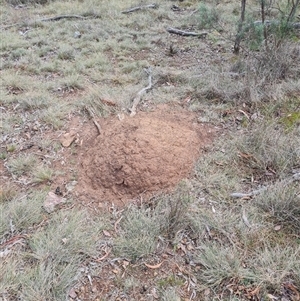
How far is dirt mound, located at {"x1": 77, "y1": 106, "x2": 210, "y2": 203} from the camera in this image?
8.95ft

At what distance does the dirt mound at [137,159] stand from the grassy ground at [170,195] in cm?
15

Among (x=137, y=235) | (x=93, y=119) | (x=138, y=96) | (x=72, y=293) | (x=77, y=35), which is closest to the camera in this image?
(x=72, y=293)

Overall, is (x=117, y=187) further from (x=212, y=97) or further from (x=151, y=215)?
(x=212, y=97)

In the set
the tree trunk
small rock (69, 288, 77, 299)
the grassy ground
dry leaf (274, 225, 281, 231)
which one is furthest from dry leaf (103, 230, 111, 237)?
the tree trunk

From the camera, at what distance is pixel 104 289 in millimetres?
2070

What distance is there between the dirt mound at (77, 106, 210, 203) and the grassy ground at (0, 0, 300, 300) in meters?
0.15

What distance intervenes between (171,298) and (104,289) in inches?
17.0

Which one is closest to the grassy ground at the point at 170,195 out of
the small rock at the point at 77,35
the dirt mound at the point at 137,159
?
the dirt mound at the point at 137,159

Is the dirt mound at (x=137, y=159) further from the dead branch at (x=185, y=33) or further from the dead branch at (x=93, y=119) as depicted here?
the dead branch at (x=185, y=33)

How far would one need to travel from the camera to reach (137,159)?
2822 millimetres

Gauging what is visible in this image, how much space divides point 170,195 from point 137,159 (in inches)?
17.5

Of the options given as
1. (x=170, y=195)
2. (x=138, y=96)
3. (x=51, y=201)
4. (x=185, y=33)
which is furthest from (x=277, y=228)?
(x=185, y=33)

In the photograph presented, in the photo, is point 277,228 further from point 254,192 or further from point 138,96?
point 138,96

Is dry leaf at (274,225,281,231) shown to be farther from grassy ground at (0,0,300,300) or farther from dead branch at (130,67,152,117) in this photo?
dead branch at (130,67,152,117)
